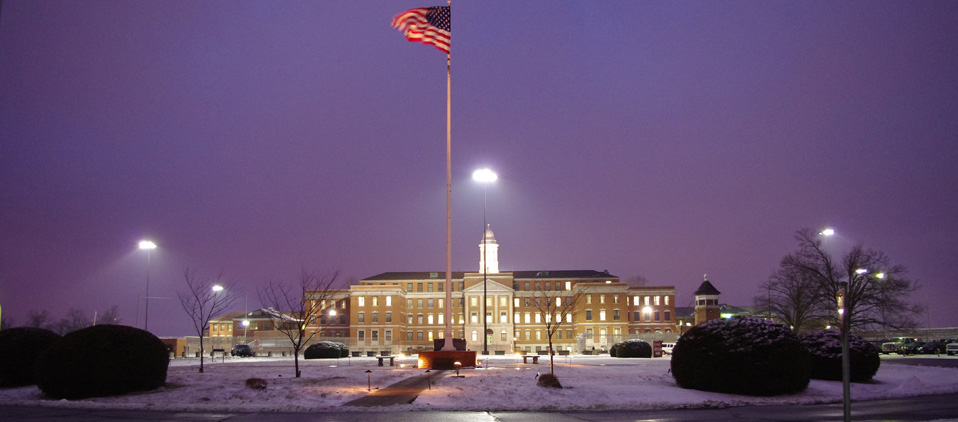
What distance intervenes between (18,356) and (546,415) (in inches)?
810

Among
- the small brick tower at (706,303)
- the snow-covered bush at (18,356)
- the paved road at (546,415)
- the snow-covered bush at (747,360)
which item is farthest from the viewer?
the small brick tower at (706,303)

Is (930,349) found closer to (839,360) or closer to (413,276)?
(839,360)

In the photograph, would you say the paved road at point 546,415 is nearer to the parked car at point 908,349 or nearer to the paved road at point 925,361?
the paved road at point 925,361

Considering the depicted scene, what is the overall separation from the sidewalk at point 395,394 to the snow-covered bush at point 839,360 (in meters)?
15.1

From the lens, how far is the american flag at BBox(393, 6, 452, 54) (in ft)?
112

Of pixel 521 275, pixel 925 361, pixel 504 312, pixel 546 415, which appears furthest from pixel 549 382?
pixel 521 275

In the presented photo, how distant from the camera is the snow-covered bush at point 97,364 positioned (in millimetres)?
21906

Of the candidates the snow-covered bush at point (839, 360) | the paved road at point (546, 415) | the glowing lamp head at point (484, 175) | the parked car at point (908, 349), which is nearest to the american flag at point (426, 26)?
the glowing lamp head at point (484, 175)

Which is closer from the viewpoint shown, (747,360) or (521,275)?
(747,360)

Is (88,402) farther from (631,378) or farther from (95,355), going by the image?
(631,378)

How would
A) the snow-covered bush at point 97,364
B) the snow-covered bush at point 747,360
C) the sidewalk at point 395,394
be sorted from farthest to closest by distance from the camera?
1. the snow-covered bush at point 747,360
2. the snow-covered bush at point 97,364
3. the sidewalk at point 395,394

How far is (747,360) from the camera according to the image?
22.2 m

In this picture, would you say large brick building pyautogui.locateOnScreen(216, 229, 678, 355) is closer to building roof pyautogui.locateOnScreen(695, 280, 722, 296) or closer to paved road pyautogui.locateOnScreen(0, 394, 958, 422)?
building roof pyautogui.locateOnScreen(695, 280, 722, 296)

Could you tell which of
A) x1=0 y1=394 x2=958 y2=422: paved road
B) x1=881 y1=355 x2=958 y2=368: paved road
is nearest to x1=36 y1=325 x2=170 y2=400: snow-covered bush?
x1=0 y1=394 x2=958 y2=422: paved road
